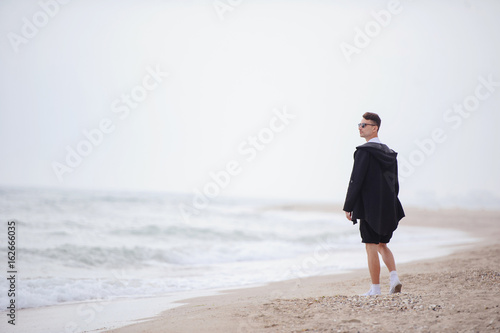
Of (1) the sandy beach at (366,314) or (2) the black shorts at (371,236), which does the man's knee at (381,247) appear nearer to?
(2) the black shorts at (371,236)

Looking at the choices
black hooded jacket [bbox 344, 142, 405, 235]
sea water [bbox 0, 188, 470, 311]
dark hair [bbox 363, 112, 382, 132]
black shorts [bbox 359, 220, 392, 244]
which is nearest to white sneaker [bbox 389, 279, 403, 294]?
black shorts [bbox 359, 220, 392, 244]

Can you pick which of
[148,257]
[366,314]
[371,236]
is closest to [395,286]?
[371,236]

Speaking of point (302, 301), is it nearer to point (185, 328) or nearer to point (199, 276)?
point (185, 328)

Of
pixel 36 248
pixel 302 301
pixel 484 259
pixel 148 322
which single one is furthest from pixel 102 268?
pixel 484 259

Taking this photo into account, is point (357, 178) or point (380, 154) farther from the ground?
point (380, 154)

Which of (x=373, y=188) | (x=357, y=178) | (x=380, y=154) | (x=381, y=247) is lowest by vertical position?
(x=381, y=247)

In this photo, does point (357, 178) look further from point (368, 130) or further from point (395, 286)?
point (395, 286)

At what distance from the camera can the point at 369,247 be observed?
4.62 metres

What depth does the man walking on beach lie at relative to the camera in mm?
4453

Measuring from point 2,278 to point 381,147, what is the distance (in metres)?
5.99

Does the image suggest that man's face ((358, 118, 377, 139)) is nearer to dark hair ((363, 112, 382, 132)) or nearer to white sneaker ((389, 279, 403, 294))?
dark hair ((363, 112, 382, 132))

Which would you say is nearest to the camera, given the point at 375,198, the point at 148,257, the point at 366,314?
the point at 366,314

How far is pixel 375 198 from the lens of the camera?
14.7 ft

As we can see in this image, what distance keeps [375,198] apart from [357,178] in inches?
10.7
